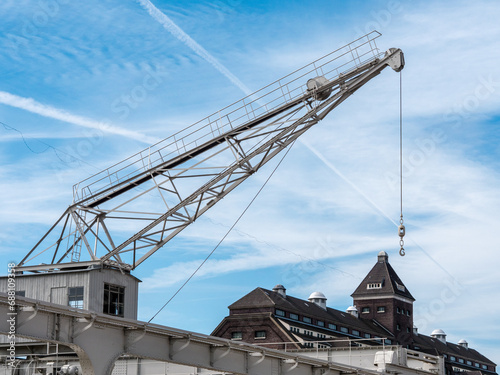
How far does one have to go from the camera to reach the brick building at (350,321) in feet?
296

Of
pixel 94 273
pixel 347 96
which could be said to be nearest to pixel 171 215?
pixel 94 273

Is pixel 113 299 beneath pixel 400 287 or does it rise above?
beneath

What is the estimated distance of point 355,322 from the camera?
112 metres

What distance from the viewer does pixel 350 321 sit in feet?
362

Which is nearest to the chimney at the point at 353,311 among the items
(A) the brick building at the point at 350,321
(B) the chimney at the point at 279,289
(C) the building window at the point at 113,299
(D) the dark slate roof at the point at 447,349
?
(A) the brick building at the point at 350,321

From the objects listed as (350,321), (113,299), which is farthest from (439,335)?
(113,299)

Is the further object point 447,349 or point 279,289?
point 447,349

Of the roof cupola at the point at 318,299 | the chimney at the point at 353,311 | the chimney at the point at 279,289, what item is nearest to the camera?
the chimney at the point at 279,289

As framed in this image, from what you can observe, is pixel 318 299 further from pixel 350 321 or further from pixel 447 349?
pixel 447 349

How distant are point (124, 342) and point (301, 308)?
2914 inches

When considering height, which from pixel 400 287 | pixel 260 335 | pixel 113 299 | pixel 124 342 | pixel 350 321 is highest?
pixel 400 287

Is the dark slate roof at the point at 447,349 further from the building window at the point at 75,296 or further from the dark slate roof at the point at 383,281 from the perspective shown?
the building window at the point at 75,296

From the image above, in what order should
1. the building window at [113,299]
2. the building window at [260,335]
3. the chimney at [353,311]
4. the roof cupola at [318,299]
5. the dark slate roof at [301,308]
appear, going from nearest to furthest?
the building window at [113,299], the building window at [260,335], the dark slate roof at [301,308], the roof cupola at [318,299], the chimney at [353,311]

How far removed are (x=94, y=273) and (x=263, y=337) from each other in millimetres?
51020
